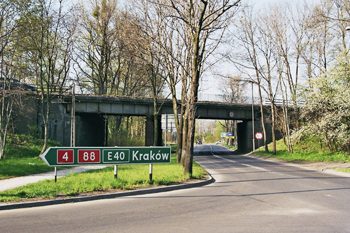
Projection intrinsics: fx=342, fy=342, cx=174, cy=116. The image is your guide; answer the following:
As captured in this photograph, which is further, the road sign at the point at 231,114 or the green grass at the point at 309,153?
the road sign at the point at 231,114

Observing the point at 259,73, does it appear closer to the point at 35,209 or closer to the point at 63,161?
the point at 63,161

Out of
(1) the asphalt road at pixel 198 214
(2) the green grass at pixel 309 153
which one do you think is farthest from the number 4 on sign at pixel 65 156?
(2) the green grass at pixel 309 153

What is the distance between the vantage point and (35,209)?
867 centimetres

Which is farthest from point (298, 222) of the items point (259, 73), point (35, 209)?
point (259, 73)

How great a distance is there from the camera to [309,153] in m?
32.8

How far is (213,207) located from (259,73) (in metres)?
29.2

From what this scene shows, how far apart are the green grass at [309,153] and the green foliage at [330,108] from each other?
1142 mm

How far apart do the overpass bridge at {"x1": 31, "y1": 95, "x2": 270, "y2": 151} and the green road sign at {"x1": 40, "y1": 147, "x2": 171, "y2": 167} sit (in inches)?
830

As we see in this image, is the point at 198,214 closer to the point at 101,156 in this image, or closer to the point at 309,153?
the point at 101,156

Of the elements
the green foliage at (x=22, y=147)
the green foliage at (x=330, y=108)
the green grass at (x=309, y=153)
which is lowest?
the green grass at (x=309, y=153)

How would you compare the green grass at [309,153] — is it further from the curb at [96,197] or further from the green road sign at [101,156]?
the green road sign at [101,156]

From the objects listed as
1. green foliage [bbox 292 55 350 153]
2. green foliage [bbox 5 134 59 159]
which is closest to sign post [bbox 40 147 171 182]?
green foliage [bbox 5 134 59 159]

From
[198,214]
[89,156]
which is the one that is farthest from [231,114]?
[198,214]

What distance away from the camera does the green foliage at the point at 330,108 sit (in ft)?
87.4
